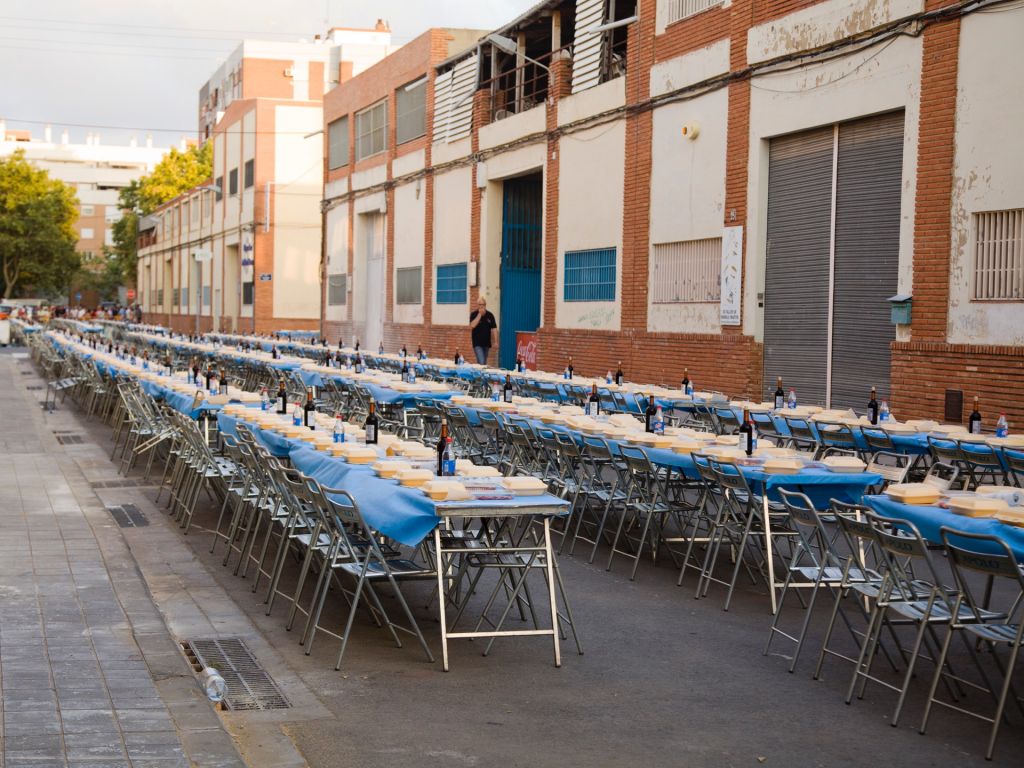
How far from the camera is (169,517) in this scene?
37.1 feet

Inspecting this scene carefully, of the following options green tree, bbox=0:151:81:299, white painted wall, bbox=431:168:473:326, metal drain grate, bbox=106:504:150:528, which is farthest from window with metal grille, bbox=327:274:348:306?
green tree, bbox=0:151:81:299

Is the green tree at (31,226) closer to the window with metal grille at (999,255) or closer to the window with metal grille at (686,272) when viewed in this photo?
the window with metal grille at (686,272)

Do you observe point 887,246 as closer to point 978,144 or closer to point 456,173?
point 978,144

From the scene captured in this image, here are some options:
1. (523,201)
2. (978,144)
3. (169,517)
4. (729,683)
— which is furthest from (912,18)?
(523,201)

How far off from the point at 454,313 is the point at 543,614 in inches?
910

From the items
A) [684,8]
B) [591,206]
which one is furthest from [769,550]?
[591,206]

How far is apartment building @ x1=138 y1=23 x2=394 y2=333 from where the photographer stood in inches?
1945

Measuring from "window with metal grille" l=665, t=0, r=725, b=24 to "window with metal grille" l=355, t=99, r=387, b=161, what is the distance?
54.7 ft

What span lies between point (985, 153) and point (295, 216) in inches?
1514

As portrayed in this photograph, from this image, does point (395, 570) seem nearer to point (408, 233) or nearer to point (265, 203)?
point (408, 233)

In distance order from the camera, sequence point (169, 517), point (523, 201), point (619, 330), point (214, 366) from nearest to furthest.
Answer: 1. point (169, 517)
2. point (619, 330)
3. point (214, 366)
4. point (523, 201)

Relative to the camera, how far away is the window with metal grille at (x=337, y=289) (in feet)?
132

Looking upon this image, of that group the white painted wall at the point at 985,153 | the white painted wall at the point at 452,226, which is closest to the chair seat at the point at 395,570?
the white painted wall at the point at 985,153

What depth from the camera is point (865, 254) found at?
642 inches
